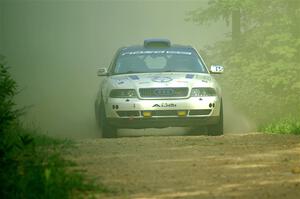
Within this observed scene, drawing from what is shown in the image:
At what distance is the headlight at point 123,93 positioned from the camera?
12375 mm

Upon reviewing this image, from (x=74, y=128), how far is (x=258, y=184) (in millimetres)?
10979

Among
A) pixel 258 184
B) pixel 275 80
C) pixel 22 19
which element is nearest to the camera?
pixel 258 184

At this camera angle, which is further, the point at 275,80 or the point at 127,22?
the point at 127,22

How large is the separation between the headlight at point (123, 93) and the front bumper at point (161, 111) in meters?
0.07

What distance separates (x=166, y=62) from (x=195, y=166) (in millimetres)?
5933

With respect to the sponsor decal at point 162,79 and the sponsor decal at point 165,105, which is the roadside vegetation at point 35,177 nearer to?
the sponsor decal at point 165,105

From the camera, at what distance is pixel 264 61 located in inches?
858

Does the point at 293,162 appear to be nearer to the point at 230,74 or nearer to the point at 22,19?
the point at 230,74

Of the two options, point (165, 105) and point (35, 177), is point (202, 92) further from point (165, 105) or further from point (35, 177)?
point (35, 177)

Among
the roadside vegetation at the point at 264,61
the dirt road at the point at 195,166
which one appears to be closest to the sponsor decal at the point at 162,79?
the dirt road at the point at 195,166

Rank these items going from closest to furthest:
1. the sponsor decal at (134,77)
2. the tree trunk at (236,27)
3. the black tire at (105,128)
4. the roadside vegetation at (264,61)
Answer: the black tire at (105,128) < the sponsor decal at (134,77) < the roadside vegetation at (264,61) < the tree trunk at (236,27)

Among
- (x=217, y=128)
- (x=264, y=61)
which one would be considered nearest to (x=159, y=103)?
(x=217, y=128)

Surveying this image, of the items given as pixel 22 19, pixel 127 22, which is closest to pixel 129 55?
pixel 22 19

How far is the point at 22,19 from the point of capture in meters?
50.7
